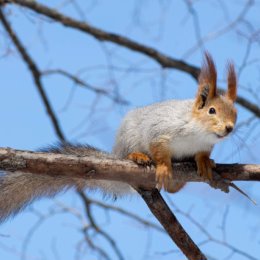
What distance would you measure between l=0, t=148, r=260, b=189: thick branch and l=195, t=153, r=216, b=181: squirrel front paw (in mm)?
33

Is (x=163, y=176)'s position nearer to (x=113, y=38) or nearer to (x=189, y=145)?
(x=189, y=145)

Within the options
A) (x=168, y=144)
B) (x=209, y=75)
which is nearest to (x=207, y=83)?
(x=209, y=75)

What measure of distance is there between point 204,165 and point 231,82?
458 mm

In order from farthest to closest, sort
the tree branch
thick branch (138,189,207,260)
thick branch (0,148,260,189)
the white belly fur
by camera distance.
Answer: the tree branch, the white belly fur, thick branch (138,189,207,260), thick branch (0,148,260,189)

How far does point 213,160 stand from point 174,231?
435mm

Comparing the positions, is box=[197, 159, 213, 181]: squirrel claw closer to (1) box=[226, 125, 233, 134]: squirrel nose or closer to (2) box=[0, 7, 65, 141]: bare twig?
(1) box=[226, 125, 233, 134]: squirrel nose

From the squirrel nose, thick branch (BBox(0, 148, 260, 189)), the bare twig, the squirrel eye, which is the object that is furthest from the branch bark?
the bare twig

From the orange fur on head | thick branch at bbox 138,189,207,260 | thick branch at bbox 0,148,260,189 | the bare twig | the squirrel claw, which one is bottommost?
thick branch at bbox 138,189,207,260

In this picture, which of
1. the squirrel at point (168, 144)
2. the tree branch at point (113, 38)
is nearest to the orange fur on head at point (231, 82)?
the squirrel at point (168, 144)

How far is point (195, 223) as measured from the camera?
395 centimetres

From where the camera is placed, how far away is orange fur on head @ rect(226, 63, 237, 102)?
3.51m

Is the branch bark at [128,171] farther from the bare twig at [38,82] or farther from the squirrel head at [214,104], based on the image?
the bare twig at [38,82]

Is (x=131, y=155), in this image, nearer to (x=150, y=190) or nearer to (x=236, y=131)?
(x=150, y=190)

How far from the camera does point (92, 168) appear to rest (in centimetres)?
311
